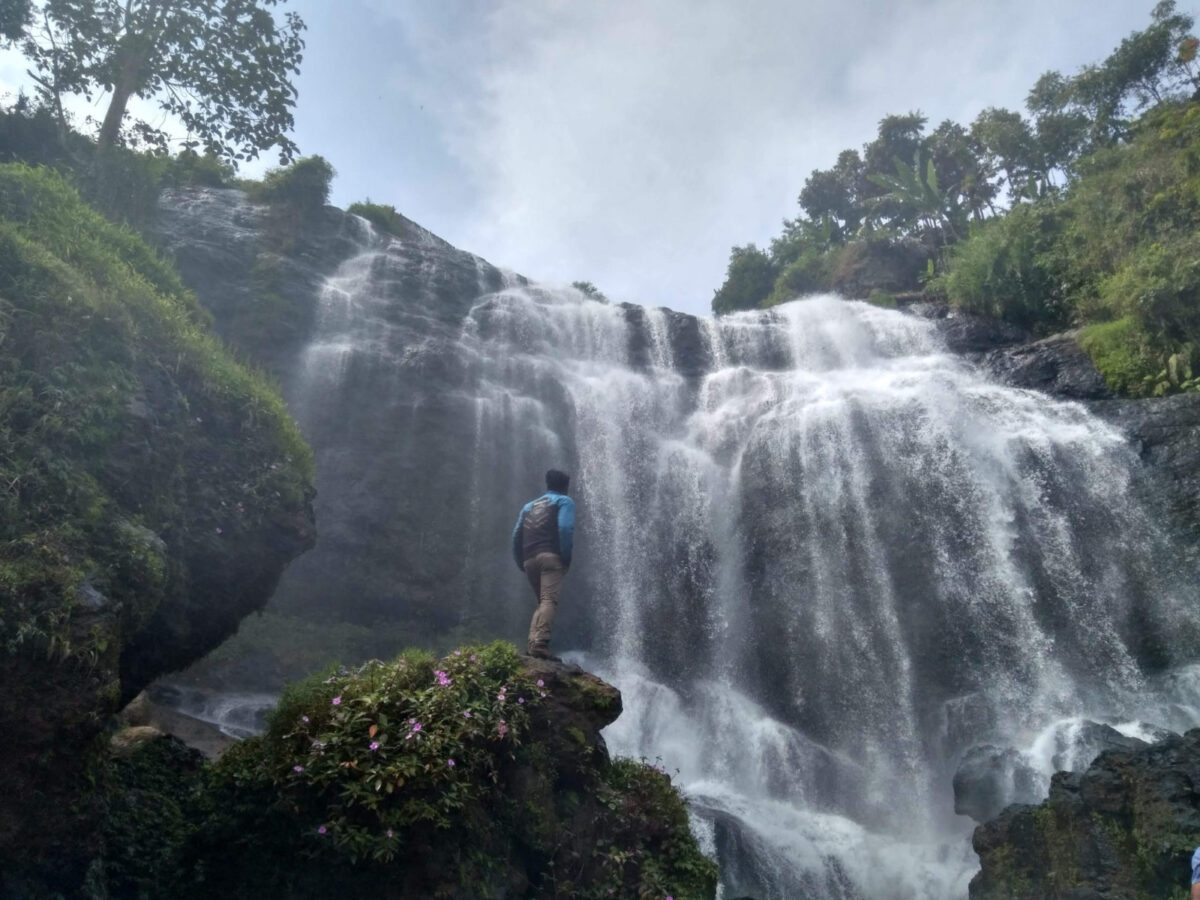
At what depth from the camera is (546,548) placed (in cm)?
844

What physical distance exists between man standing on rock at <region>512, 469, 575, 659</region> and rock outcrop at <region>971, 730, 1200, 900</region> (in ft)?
15.8

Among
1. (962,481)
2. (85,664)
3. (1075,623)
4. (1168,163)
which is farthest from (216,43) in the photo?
(1168,163)

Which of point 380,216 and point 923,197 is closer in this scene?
point 380,216

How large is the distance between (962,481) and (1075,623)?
3071mm

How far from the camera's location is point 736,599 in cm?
1539

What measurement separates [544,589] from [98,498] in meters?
3.83

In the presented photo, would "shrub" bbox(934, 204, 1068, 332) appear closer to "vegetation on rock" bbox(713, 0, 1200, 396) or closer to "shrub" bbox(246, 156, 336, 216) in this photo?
"vegetation on rock" bbox(713, 0, 1200, 396)

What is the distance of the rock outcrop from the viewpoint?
23.8ft

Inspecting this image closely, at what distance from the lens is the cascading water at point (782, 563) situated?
1232 cm

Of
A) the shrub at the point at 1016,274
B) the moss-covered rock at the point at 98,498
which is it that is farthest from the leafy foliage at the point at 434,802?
the shrub at the point at 1016,274

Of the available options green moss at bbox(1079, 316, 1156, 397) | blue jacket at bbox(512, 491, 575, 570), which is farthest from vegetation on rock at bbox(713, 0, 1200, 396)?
blue jacket at bbox(512, 491, 575, 570)

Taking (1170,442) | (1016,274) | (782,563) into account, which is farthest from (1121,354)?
(782,563)

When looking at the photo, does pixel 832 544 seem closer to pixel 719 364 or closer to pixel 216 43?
pixel 719 364

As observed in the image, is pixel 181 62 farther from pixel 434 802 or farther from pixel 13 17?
pixel 434 802
